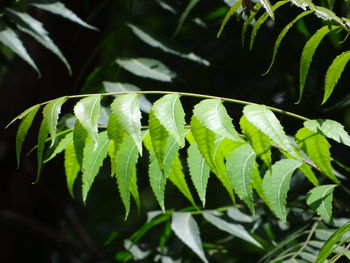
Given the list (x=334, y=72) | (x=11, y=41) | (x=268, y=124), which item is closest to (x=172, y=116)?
(x=268, y=124)

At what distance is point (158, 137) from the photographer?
3.02 ft

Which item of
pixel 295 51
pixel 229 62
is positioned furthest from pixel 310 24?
pixel 229 62

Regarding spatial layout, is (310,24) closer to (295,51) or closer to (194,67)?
(295,51)

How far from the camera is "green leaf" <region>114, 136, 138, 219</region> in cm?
100

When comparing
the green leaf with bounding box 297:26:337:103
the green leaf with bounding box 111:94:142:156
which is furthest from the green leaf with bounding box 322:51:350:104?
the green leaf with bounding box 111:94:142:156

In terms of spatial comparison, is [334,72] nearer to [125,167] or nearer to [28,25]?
[125,167]

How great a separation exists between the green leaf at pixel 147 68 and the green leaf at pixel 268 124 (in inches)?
26.3

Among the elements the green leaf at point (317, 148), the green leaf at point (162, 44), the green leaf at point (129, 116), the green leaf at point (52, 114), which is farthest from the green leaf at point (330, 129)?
the green leaf at point (162, 44)

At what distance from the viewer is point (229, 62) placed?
1800 millimetres

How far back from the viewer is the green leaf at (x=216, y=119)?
88cm

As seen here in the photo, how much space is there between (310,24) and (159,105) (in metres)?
0.74

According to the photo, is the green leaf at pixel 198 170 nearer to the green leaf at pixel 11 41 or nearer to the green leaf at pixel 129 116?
the green leaf at pixel 129 116

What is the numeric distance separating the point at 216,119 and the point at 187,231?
475mm

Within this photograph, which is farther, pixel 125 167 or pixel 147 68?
pixel 147 68
